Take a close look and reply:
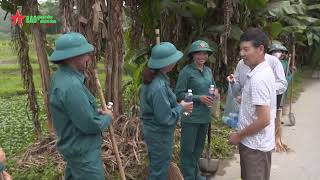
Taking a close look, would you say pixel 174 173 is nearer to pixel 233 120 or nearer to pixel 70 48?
pixel 233 120

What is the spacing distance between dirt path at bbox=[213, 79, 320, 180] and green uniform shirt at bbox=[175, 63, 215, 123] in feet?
3.22

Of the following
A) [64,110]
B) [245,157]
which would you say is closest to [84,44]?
[64,110]

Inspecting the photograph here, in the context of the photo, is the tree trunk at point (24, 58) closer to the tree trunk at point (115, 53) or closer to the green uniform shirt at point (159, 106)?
the tree trunk at point (115, 53)

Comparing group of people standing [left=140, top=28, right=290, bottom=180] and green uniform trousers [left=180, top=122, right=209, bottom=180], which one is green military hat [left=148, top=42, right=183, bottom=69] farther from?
green uniform trousers [left=180, top=122, right=209, bottom=180]

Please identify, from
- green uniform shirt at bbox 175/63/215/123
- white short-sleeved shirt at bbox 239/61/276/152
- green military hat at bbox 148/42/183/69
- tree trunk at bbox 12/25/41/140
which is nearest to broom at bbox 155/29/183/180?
green uniform shirt at bbox 175/63/215/123

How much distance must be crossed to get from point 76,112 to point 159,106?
92 centimetres

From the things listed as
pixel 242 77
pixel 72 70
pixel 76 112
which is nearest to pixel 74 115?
pixel 76 112

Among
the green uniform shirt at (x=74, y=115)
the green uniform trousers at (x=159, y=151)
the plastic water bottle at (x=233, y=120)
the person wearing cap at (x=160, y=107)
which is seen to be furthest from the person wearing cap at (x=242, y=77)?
the green uniform shirt at (x=74, y=115)

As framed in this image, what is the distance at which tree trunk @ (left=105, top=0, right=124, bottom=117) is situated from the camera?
4.82 m

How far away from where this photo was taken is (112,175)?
15.1ft

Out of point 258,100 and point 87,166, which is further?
point 87,166

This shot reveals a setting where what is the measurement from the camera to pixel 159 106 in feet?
11.8

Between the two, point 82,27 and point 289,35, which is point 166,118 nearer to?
point 82,27

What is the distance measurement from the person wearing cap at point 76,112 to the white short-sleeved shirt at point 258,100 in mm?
1031
